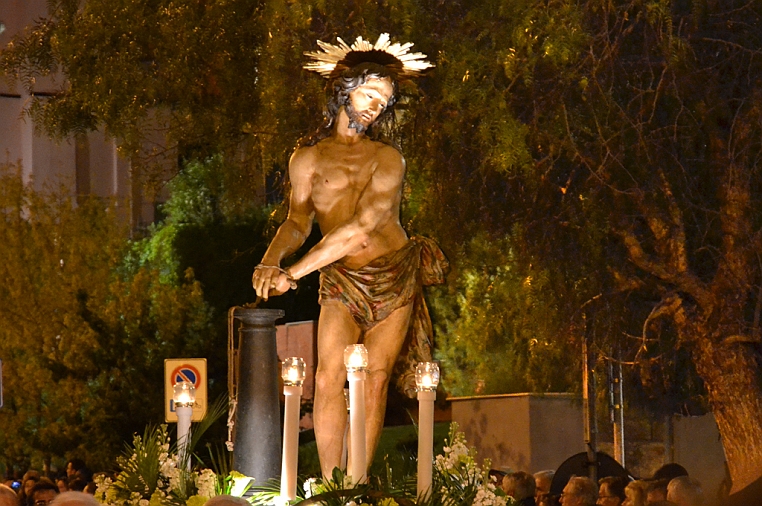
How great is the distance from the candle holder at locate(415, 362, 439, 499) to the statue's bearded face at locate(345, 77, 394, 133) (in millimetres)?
1482

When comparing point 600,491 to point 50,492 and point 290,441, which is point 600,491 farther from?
point 290,441

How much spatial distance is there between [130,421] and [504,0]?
1282 centimetres

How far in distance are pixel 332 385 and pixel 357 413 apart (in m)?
0.80

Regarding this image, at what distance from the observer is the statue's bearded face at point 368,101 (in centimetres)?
734

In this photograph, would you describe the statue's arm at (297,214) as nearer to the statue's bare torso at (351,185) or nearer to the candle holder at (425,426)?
the statue's bare torso at (351,185)

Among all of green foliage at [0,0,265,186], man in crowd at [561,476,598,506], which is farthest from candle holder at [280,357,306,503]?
green foliage at [0,0,265,186]

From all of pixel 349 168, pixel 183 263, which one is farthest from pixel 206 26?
pixel 183 263

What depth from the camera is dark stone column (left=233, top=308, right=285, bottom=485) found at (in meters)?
7.39

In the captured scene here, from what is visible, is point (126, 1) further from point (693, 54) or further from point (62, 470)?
point (62, 470)

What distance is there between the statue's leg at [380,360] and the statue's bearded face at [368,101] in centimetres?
89

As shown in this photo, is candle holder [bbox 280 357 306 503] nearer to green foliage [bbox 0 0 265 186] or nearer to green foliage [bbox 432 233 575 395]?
green foliage [bbox 432 233 575 395]

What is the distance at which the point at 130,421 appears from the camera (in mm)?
23062

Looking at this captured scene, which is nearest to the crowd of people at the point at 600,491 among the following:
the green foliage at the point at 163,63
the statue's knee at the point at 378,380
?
the statue's knee at the point at 378,380

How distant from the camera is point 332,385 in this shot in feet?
24.0
